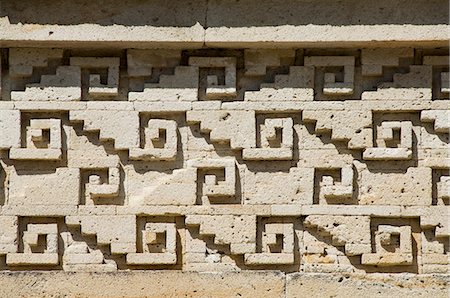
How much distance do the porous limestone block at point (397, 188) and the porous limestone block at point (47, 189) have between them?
74.7 inches

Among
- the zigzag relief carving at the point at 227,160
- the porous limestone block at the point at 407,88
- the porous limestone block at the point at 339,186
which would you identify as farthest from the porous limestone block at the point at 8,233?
the porous limestone block at the point at 407,88

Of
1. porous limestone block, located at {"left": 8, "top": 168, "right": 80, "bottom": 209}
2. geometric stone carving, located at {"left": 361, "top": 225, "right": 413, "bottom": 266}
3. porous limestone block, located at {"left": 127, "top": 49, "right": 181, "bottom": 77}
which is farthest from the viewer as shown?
porous limestone block, located at {"left": 127, "top": 49, "right": 181, "bottom": 77}

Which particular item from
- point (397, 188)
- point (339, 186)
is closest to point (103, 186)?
point (339, 186)

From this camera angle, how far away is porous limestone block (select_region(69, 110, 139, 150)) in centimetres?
649

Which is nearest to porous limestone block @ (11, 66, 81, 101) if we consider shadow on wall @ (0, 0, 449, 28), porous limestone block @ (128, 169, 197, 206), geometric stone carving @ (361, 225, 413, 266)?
shadow on wall @ (0, 0, 449, 28)

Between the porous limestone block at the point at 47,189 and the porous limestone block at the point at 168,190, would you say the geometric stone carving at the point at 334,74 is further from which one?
the porous limestone block at the point at 47,189

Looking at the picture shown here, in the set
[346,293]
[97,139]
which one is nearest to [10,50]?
[97,139]

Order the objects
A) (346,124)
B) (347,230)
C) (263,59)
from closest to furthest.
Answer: (347,230) → (346,124) → (263,59)

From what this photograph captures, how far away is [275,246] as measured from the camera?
6.43 m

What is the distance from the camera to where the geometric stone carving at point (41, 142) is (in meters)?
6.49

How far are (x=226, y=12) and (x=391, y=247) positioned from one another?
74.2 inches

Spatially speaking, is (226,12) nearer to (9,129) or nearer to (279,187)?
(279,187)

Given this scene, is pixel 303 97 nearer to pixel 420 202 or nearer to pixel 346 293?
pixel 420 202

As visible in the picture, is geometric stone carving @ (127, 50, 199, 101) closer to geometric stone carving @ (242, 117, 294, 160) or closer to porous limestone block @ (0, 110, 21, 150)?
geometric stone carving @ (242, 117, 294, 160)
